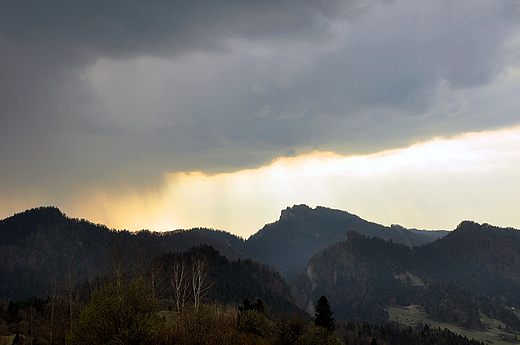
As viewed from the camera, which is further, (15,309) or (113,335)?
(15,309)

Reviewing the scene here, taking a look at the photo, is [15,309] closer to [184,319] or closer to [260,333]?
[260,333]

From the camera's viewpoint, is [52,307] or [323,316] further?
[323,316]

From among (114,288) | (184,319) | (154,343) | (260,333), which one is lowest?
(260,333)

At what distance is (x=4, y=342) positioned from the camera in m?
88.4

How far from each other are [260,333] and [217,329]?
55.2 meters

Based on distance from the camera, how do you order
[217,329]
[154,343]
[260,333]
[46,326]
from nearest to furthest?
[217,329] → [154,343] → [260,333] → [46,326]

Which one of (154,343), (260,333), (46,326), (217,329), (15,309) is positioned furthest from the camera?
(15,309)

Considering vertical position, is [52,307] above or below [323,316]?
above

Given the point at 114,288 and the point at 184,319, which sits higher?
the point at 114,288

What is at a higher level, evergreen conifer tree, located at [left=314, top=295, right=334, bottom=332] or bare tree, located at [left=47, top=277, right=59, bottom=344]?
bare tree, located at [left=47, top=277, right=59, bottom=344]

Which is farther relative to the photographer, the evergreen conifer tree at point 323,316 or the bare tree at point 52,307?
the evergreen conifer tree at point 323,316

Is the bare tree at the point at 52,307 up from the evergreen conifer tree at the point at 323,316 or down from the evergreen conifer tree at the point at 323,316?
up

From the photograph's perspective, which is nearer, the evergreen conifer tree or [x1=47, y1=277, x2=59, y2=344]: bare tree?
[x1=47, y1=277, x2=59, y2=344]: bare tree

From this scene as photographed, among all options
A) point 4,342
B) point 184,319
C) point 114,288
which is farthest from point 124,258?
point 184,319
